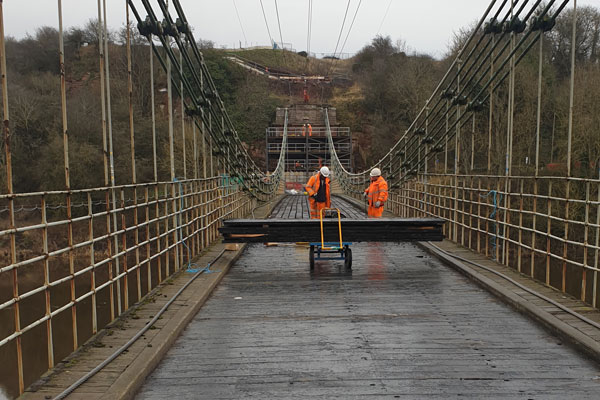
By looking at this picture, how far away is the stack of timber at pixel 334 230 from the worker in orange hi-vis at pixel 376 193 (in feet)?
6.22

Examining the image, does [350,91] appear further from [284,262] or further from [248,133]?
[284,262]

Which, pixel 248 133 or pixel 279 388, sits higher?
pixel 248 133

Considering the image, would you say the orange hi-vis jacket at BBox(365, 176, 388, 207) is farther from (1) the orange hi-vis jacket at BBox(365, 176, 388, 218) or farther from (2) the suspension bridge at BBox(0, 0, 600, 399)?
(2) the suspension bridge at BBox(0, 0, 600, 399)

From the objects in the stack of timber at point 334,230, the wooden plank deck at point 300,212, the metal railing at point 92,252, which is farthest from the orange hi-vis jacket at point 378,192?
the wooden plank deck at point 300,212

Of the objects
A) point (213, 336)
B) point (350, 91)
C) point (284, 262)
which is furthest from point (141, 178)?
point (350, 91)

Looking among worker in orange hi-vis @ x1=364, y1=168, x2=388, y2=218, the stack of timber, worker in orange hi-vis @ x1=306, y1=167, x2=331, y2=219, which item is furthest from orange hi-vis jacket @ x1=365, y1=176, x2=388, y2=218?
the stack of timber

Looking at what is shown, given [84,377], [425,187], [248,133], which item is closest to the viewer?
[84,377]

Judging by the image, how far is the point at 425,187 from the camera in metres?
11.7

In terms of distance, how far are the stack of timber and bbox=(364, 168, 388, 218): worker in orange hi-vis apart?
1.90 metres

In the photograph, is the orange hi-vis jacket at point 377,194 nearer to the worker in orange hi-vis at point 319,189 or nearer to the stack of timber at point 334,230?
the worker in orange hi-vis at point 319,189

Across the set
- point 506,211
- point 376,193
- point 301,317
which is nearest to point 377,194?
point 376,193

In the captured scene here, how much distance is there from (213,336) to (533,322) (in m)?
2.70

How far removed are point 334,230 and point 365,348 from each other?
3261mm

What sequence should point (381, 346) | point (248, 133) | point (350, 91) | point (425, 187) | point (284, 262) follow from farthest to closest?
point (350, 91)
point (248, 133)
point (425, 187)
point (284, 262)
point (381, 346)
